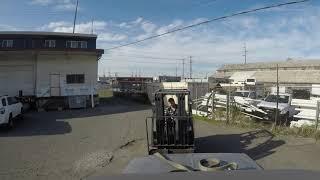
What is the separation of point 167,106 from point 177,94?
56 centimetres

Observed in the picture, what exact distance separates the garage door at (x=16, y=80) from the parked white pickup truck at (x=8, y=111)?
10.1 metres

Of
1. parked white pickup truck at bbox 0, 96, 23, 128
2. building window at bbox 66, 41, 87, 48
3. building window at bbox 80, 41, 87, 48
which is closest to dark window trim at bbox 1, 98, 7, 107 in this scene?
parked white pickup truck at bbox 0, 96, 23, 128

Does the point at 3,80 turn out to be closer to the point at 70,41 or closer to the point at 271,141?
the point at 70,41

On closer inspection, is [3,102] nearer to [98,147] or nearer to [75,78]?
[98,147]

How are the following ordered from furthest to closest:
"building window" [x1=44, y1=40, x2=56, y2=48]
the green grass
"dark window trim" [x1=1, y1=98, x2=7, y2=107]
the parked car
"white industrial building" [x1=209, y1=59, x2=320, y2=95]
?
1. "white industrial building" [x1=209, y1=59, x2=320, y2=95]
2. the green grass
3. "building window" [x1=44, y1=40, x2=56, y2=48]
4. the parked car
5. "dark window trim" [x1=1, y1=98, x2=7, y2=107]

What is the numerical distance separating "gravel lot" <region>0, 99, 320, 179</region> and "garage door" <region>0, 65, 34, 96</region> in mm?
10700

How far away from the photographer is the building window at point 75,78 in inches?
1405

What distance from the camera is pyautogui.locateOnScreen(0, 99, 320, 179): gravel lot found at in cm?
1341

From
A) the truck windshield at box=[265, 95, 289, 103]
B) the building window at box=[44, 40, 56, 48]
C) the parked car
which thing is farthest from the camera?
the building window at box=[44, 40, 56, 48]

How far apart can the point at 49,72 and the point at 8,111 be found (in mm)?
13181

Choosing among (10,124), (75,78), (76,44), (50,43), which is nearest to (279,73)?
A: (76,44)

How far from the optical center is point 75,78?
118 feet

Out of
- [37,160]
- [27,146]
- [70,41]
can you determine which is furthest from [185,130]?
[70,41]

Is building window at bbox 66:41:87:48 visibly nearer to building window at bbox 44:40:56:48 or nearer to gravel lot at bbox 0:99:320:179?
building window at bbox 44:40:56:48
